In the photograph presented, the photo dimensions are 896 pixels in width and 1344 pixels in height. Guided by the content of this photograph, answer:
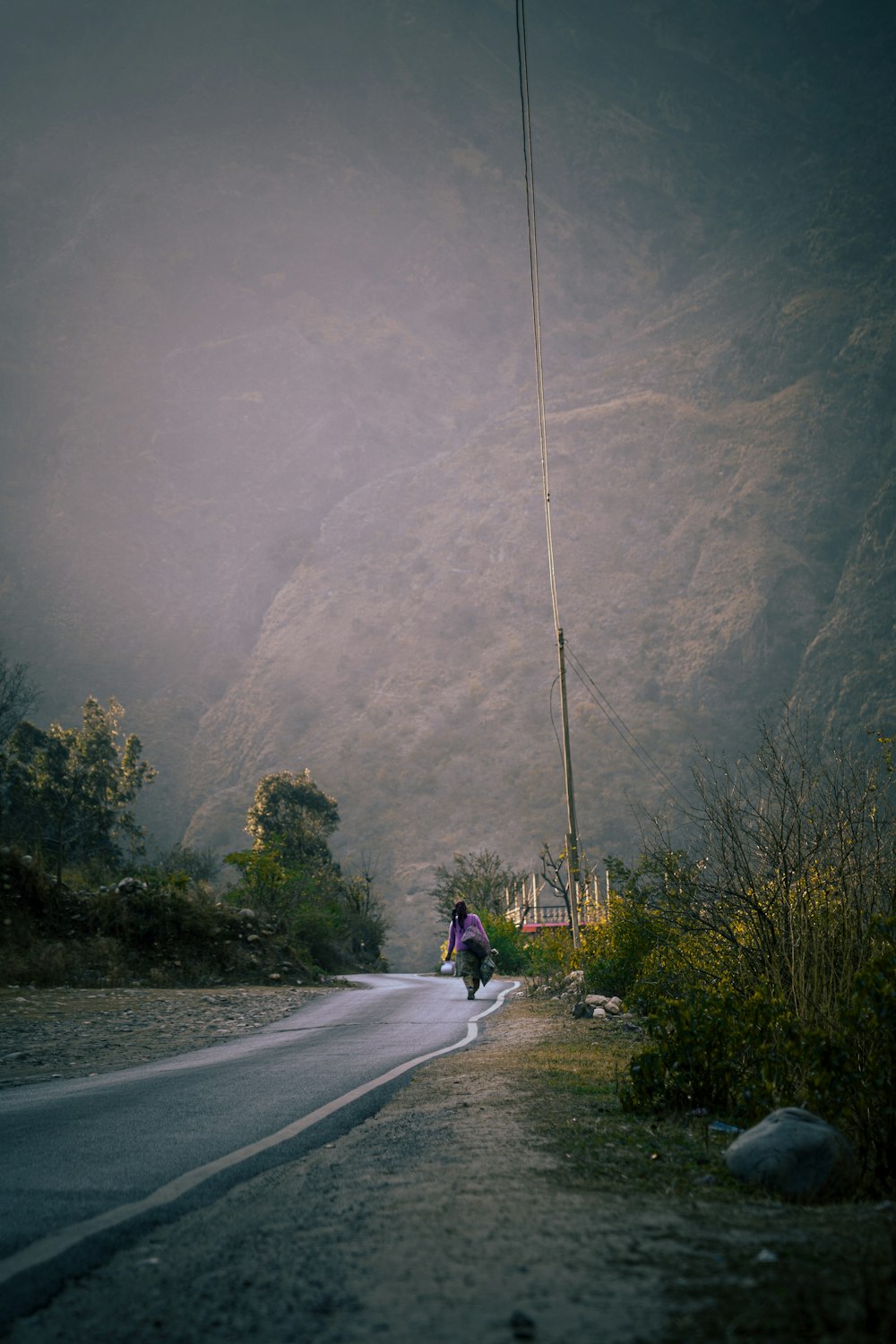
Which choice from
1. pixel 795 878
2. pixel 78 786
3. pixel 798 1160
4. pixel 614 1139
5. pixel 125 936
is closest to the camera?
pixel 798 1160

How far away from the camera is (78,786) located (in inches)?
2108

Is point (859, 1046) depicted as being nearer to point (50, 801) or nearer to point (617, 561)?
point (50, 801)

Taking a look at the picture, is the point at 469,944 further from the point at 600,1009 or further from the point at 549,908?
A: the point at 549,908

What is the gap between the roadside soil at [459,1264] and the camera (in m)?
2.64

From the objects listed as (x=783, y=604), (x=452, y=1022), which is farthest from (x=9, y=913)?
(x=783, y=604)

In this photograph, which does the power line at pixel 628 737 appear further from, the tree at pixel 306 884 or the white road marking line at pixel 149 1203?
the white road marking line at pixel 149 1203

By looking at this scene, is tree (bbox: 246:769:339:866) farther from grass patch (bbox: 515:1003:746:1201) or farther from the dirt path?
the dirt path

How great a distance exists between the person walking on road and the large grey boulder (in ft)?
47.6

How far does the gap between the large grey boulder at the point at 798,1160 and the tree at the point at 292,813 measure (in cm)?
6113

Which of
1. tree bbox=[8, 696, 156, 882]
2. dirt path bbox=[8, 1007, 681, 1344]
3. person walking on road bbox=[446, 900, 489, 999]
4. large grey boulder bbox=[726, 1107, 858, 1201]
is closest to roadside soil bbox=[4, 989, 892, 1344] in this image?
dirt path bbox=[8, 1007, 681, 1344]

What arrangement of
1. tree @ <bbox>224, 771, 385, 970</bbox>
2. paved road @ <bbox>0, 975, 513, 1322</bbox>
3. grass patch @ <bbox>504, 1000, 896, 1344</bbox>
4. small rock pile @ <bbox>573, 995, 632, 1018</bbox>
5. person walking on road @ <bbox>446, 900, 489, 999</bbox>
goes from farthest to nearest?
tree @ <bbox>224, 771, 385, 970</bbox> < person walking on road @ <bbox>446, 900, 489, 999</bbox> < small rock pile @ <bbox>573, 995, 632, 1018</bbox> < paved road @ <bbox>0, 975, 513, 1322</bbox> < grass patch @ <bbox>504, 1000, 896, 1344</bbox>

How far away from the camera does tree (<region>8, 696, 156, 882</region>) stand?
45719 millimetres

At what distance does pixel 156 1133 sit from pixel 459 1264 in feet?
11.8

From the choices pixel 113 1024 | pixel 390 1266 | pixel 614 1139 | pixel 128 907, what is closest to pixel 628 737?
pixel 128 907
